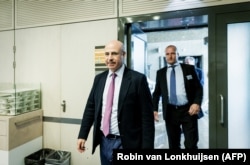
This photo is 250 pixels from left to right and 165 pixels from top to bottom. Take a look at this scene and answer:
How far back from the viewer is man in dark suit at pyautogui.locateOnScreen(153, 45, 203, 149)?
9.43 feet

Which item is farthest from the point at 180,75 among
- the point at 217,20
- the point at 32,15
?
the point at 32,15

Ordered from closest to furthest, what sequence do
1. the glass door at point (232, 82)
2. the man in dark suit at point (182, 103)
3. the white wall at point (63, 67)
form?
the glass door at point (232, 82) < the man in dark suit at point (182, 103) < the white wall at point (63, 67)

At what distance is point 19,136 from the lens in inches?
121

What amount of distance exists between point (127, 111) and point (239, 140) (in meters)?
1.39

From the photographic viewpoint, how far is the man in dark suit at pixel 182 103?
2.87 metres

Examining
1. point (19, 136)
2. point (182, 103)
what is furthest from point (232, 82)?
point (19, 136)

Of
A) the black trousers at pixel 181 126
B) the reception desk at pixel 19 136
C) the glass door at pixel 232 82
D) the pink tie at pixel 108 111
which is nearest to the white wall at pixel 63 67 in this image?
the reception desk at pixel 19 136

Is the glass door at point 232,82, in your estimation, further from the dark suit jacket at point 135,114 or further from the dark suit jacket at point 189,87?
the dark suit jacket at point 135,114

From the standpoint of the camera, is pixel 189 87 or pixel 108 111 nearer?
pixel 108 111

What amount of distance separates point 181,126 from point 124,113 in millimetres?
1314

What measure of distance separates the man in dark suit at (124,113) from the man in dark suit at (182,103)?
3.46 feet

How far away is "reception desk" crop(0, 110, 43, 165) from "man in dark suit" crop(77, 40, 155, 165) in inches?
53.6

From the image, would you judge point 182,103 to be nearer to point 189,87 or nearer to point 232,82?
point 189,87

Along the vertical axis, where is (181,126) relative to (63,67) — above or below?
below
